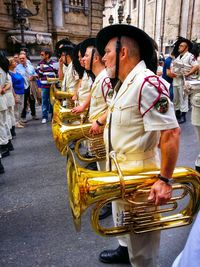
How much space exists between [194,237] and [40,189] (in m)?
3.01

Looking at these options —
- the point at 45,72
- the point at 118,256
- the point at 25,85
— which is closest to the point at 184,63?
the point at 45,72

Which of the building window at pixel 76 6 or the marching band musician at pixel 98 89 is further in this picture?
the building window at pixel 76 6

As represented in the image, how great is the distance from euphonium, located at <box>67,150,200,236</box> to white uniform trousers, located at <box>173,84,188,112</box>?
17.7 feet

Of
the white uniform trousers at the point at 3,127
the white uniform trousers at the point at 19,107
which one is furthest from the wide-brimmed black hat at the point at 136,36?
the white uniform trousers at the point at 19,107

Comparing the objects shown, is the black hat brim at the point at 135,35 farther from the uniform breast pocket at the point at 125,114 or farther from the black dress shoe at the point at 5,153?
the black dress shoe at the point at 5,153

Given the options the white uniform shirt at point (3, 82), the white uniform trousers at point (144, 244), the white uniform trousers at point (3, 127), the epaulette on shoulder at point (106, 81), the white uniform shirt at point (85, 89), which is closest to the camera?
the white uniform trousers at point (144, 244)

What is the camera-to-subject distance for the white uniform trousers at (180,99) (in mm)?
6715

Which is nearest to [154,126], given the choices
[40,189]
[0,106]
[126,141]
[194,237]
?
[126,141]

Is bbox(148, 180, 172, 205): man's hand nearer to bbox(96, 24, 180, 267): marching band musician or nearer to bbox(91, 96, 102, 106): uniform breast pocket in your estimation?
bbox(96, 24, 180, 267): marching band musician

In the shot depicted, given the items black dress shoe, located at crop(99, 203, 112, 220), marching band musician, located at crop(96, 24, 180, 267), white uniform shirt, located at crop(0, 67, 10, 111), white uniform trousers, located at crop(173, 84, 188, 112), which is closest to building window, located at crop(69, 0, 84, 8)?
white uniform trousers, located at crop(173, 84, 188, 112)

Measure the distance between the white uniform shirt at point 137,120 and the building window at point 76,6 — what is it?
43.9 feet

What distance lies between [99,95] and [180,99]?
4335mm

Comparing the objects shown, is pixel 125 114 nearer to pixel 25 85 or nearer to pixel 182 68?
pixel 182 68

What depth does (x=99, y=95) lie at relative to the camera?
2.99 meters
